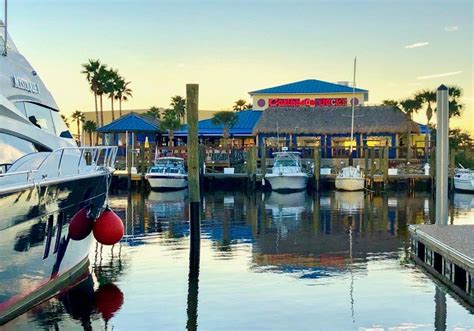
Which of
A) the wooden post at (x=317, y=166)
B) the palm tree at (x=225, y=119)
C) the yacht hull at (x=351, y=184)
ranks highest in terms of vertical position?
the palm tree at (x=225, y=119)

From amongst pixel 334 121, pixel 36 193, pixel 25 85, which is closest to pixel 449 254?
pixel 36 193

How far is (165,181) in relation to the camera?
1513 inches

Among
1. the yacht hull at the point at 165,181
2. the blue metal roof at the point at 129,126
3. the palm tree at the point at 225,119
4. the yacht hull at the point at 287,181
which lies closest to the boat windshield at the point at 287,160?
the yacht hull at the point at 287,181

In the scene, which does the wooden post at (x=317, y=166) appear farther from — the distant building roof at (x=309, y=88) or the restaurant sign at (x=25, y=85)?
the restaurant sign at (x=25, y=85)

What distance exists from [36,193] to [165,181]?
94.9ft

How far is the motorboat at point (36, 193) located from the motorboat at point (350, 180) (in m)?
25.1

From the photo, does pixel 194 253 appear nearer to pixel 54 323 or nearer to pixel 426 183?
pixel 54 323

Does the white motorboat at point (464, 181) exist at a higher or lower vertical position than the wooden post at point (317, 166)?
lower

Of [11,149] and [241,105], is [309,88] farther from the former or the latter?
[11,149]

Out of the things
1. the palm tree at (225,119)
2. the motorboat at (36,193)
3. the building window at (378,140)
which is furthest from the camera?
the palm tree at (225,119)

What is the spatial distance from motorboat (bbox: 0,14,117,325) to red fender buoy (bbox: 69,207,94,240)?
0.02 m

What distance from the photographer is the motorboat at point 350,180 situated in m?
37.8

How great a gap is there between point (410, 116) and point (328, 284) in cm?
4202

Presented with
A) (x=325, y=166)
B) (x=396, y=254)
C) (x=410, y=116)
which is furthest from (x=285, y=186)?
(x=396, y=254)
